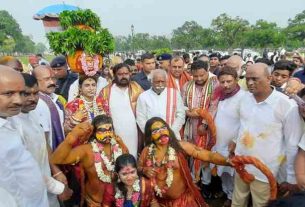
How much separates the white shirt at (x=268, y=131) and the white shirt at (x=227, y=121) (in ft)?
2.26

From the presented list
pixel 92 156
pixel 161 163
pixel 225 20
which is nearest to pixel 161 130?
pixel 161 163

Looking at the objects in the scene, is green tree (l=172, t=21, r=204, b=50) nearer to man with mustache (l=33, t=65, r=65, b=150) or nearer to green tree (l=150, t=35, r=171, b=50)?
green tree (l=150, t=35, r=171, b=50)

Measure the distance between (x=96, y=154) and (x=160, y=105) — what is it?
50.4 inches

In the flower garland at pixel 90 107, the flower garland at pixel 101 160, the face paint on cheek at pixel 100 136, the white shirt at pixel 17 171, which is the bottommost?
the flower garland at pixel 101 160

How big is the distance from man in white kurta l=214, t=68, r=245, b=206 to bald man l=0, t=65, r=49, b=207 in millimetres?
2654

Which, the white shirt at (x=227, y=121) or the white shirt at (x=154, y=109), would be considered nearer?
the white shirt at (x=227, y=121)

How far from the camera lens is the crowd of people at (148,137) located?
8.54ft

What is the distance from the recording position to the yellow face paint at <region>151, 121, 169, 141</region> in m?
Answer: 3.90

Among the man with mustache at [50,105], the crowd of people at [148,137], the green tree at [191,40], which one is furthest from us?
the green tree at [191,40]

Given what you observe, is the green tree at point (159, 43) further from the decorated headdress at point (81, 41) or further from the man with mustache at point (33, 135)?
the man with mustache at point (33, 135)

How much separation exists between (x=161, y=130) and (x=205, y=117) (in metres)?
0.87

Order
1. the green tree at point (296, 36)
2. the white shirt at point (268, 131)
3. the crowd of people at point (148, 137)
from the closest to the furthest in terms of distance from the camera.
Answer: the crowd of people at point (148, 137) < the white shirt at point (268, 131) < the green tree at point (296, 36)

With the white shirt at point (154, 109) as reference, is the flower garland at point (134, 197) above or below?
below

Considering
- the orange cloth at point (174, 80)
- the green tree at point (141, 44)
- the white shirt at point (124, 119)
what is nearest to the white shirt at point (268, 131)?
the white shirt at point (124, 119)
